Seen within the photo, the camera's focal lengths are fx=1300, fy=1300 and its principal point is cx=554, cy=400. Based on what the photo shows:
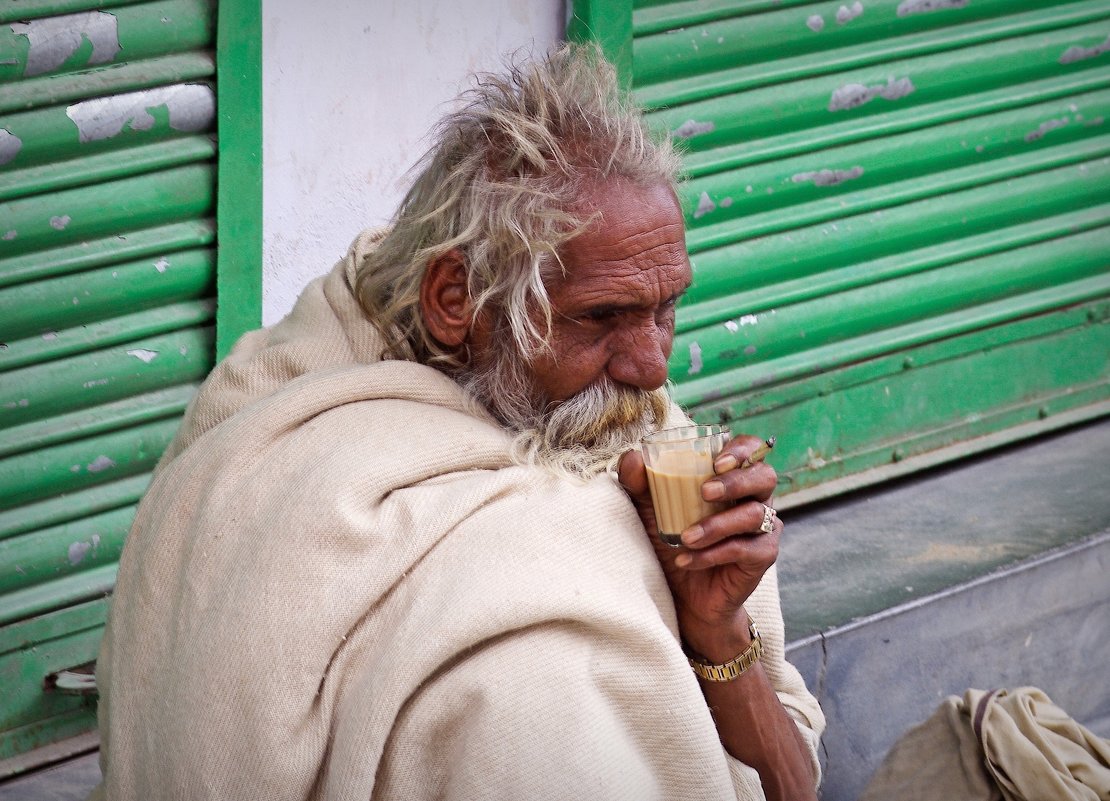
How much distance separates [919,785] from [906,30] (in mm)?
2764

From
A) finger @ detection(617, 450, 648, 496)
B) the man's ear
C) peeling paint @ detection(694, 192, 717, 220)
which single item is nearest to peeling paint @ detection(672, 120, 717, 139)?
peeling paint @ detection(694, 192, 717, 220)

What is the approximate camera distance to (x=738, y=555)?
1.96 meters

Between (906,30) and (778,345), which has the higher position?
(906,30)

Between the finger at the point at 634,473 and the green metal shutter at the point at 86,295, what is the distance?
177 centimetres

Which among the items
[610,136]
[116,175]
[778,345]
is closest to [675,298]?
[610,136]

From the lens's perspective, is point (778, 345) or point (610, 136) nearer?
point (610, 136)

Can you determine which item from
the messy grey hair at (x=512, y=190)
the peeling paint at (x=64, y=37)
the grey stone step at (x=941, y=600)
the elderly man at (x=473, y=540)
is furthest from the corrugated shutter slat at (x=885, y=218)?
the elderly man at (x=473, y=540)

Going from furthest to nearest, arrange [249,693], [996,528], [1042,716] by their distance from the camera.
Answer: [996,528] < [1042,716] < [249,693]

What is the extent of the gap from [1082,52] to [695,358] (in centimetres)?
203

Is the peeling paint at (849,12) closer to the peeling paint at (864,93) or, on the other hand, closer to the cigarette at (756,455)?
the peeling paint at (864,93)

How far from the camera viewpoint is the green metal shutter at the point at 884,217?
428 cm

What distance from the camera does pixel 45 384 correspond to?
328 cm

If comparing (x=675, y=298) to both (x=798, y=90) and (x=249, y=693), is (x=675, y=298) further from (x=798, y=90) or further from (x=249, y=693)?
(x=798, y=90)

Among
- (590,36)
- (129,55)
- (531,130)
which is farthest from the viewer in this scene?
(590,36)
